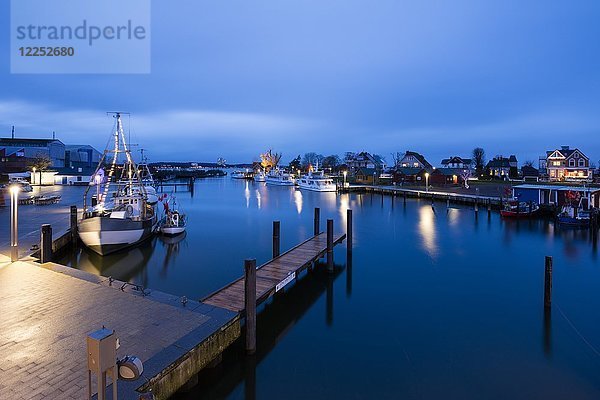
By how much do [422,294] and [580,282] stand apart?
275 inches

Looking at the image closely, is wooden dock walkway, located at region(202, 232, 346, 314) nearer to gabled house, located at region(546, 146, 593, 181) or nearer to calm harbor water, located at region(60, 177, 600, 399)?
calm harbor water, located at region(60, 177, 600, 399)

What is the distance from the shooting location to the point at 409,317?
11672 mm

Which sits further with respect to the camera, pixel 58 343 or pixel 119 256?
pixel 119 256

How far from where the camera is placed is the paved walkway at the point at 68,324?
5.52 m

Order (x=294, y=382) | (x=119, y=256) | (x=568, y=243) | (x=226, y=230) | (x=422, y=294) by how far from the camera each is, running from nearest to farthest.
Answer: (x=294, y=382), (x=422, y=294), (x=119, y=256), (x=568, y=243), (x=226, y=230)

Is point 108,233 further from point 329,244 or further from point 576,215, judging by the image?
point 576,215

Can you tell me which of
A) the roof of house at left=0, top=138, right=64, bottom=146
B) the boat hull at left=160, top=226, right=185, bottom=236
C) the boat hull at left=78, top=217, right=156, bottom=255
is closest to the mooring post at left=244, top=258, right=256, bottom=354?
the boat hull at left=78, top=217, right=156, bottom=255

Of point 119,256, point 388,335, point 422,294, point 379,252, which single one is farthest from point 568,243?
point 119,256

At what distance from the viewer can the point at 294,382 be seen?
26.7ft

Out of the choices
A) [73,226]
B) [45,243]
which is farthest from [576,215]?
[73,226]

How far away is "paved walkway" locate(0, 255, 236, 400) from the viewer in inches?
217

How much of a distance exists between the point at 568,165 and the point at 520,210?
47206mm

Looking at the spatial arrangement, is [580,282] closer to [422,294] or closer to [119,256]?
[422,294]

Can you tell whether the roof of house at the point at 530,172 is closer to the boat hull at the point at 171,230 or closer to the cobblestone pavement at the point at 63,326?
the boat hull at the point at 171,230
